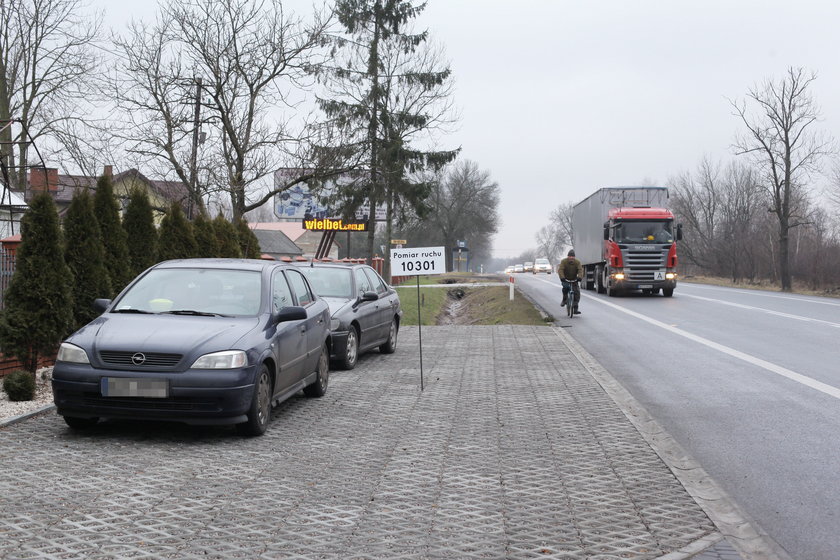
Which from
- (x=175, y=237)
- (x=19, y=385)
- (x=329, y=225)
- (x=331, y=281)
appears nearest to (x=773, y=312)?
(x=331, y=281)

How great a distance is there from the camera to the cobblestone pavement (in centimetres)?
448

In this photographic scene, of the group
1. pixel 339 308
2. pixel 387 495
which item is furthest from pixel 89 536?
pixel 339 308

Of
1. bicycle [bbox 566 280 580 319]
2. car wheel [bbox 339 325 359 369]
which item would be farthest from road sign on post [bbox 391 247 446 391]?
bicycle [bbox 566 280 580 319]

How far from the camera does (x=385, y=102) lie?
35.9 metres

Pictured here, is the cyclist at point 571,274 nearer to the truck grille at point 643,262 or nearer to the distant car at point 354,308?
the truck grille at point 643,262

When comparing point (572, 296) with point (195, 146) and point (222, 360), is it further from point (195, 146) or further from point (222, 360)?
point (222, 360)

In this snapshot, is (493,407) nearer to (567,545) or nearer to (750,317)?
(567,545)

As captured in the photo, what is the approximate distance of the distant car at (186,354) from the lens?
22.7ft

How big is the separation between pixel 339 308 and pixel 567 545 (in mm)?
8145

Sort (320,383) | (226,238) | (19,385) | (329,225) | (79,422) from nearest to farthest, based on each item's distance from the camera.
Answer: (79,422) < (19,385) < (320,383) < (226,238) < (329,225)

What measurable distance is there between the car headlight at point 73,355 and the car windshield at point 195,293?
0.91 meters

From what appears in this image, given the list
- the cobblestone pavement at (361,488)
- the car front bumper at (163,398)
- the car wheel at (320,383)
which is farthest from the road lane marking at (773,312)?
the car front bumper at (163,398)

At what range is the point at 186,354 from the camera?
22.8 ft

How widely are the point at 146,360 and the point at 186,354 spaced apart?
329 millimetres
